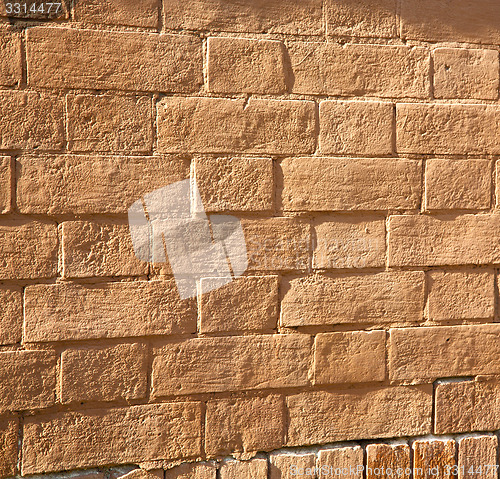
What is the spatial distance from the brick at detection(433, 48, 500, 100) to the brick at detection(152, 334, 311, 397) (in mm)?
1502

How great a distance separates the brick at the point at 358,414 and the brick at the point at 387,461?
2.7 inches

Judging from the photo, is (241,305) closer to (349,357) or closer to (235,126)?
(349,357)

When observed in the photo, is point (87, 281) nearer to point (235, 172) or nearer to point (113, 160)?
point (113, 160)

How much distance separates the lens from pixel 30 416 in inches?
97.3

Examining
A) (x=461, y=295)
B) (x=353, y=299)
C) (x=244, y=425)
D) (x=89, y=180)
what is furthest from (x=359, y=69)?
(x=244, y=425)

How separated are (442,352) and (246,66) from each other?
180 cm

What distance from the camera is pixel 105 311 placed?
8.21ft

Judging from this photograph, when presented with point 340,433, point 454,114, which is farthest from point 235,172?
point 340,433

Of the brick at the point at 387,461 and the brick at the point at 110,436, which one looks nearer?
the brick at the point at 110,436

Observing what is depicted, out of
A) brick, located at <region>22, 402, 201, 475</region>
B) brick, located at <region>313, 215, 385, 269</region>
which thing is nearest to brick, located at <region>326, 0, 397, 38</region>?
brick, located at <region>313, 215, 385, 269</region>

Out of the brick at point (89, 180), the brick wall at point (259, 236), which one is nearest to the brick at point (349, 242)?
the brick wall at point (259, 236)

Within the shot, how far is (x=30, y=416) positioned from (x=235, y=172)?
1.50 m

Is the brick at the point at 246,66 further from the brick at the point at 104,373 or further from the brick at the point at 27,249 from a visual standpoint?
the brick at the point at 104,373

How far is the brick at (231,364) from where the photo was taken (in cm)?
259
